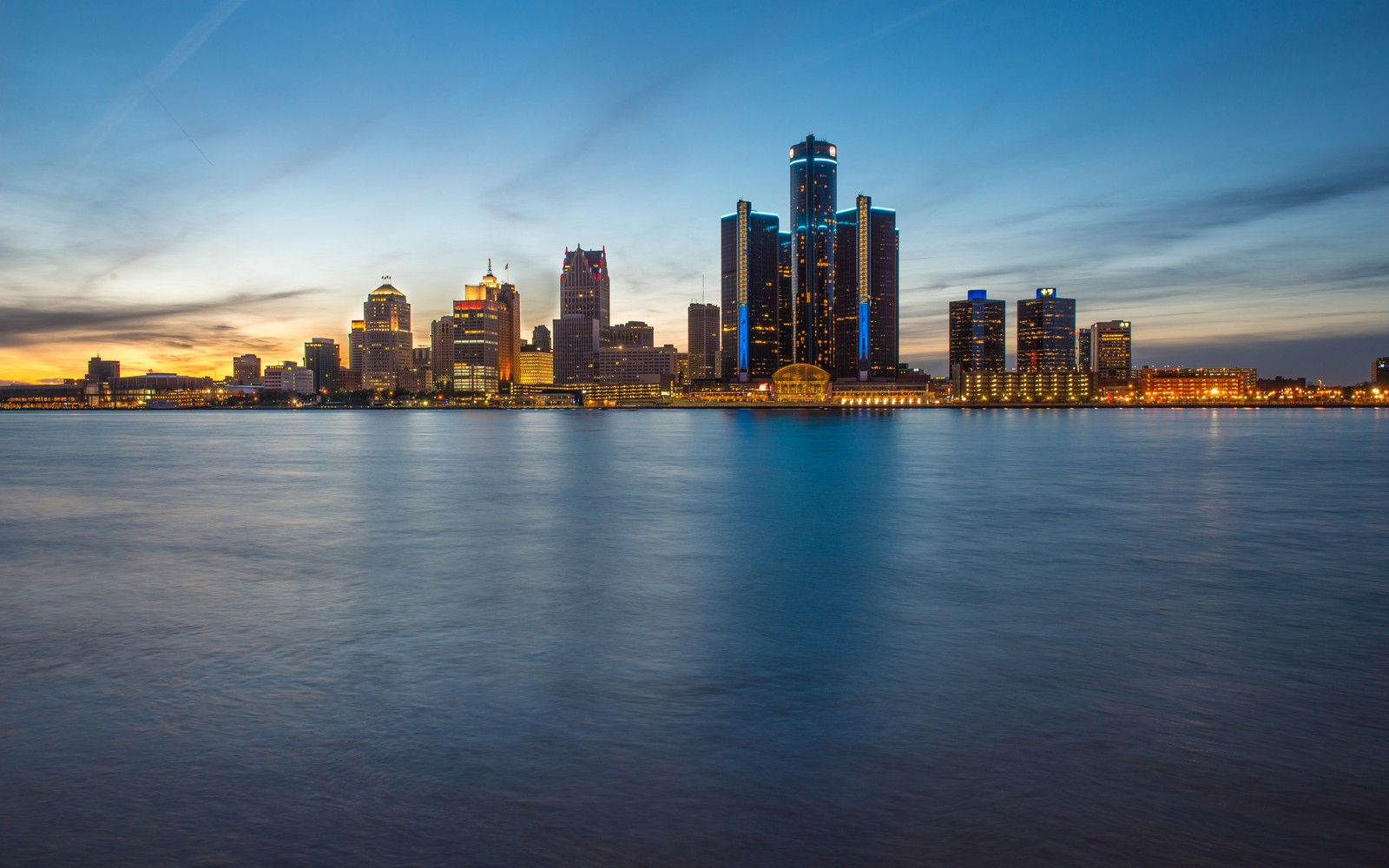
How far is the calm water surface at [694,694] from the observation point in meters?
7.95

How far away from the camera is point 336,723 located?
35.2ft

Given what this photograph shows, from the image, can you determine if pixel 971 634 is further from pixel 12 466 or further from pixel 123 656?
pixel 12 466

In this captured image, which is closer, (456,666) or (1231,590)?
(456,666)

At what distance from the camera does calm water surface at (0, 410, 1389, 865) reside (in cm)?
795

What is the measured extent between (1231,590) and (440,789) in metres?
19.6

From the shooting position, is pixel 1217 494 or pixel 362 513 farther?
pixel 1217 494

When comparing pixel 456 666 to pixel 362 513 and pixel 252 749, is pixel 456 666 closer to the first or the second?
pixel 252 749

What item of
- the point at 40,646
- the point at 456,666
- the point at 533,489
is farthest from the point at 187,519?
the point at 456,666

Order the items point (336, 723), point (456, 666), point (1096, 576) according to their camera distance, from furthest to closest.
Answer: point (1096, 576)
point (456, 666)
point (336, 723)

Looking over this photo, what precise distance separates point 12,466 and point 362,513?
49.5 m

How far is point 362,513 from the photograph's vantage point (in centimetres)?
3591

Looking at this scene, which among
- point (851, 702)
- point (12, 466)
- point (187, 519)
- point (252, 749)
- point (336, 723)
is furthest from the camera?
point (12, 466)

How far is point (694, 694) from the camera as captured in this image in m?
12.1

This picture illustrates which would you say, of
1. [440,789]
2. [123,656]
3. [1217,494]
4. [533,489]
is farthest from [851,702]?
[1217,494]
